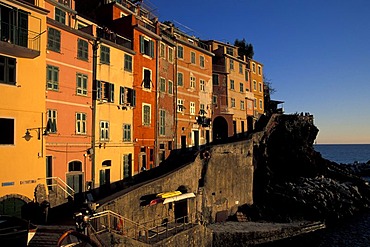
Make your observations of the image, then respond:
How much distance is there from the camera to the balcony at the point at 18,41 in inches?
848

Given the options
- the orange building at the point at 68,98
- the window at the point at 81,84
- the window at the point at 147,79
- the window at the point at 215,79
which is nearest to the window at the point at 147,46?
the window at the point at 147,79

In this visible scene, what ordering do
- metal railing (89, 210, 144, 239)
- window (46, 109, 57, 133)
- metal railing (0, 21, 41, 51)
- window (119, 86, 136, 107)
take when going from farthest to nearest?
window (119, 86, 136, 107)
window (46, 109, 57, 133)
metal railing (0, 21, 41, 51)
metal railing (89, 210, 144, 239)

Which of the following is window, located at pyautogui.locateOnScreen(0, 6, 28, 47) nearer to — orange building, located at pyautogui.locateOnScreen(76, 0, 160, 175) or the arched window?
the arched window

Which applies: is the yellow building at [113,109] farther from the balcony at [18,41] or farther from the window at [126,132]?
the balcony at [18,41]

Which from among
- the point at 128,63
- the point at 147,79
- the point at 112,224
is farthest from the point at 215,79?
the point at 112,224

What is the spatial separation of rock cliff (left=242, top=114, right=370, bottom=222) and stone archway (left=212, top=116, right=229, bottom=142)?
21.4ft

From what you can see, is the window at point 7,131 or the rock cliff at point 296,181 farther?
the rock cliff at point 296,181

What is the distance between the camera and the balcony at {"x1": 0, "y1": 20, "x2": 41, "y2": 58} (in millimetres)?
21531

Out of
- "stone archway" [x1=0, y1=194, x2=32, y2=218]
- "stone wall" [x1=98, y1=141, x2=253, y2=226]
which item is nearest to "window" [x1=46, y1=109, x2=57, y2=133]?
"stone archway" [x1=0, y1=194, x2=32, y2=218]

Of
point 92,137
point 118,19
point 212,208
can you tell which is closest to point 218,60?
point 118,19

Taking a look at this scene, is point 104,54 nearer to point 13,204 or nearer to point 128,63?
point 128,63

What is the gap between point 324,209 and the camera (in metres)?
45.2

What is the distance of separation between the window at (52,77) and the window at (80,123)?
332cm

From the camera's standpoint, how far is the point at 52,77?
26.4 meters
